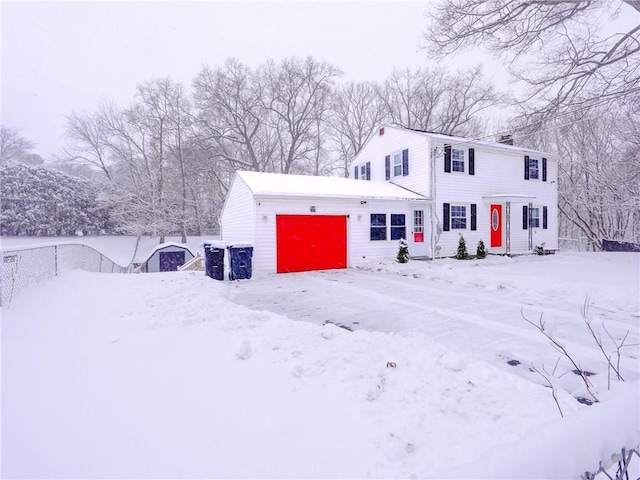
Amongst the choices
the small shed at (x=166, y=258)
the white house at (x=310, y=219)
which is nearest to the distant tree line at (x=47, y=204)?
the small shed at (x=166, y=258)

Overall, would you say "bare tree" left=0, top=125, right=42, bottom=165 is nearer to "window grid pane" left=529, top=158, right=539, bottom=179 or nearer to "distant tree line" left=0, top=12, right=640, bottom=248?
"distant tree line" left=0, top=12, right=640, bottom=248

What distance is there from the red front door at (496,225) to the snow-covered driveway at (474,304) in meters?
5.18

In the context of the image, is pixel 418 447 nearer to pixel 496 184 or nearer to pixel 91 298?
pixel 91 298

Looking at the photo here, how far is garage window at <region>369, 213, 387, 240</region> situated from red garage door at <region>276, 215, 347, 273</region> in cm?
136

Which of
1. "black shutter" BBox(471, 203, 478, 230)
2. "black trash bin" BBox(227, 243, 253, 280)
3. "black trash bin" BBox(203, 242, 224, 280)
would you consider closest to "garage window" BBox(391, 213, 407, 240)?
"black shutter" BBox(471, 203, 478, 230)

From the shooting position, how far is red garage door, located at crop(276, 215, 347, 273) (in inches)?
441

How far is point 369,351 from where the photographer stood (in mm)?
3635

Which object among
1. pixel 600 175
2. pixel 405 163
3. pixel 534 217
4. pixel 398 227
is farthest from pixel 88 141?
pixel 600 175

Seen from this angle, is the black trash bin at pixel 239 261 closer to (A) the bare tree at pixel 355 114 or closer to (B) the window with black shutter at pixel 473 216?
(B) the window with black shutter at pixel 473 216

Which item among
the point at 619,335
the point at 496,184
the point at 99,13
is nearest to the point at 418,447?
the point at 619,335

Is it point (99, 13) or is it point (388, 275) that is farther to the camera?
point (99, 13)

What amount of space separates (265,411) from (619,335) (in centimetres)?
547

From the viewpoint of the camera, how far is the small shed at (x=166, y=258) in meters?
16.7

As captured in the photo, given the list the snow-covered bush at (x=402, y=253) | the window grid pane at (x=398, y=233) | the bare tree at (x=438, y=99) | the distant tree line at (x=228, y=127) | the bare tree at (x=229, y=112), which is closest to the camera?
the snow-covered bush at (x=402, y=253)
